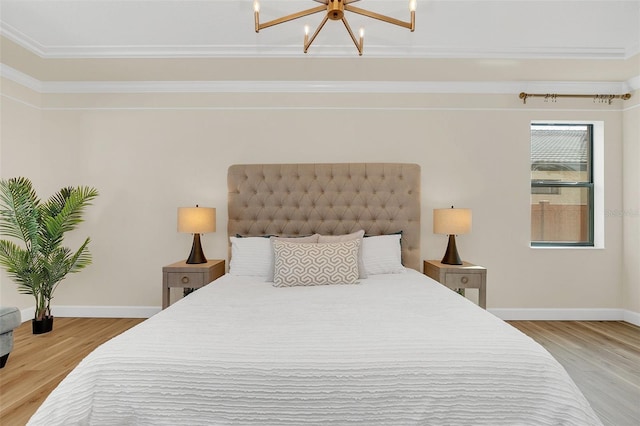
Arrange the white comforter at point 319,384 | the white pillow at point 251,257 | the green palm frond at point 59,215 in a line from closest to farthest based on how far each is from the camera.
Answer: the white comforter at point 319,384 → the white pillow at point 251,257 → the green palm frond at point 59,215

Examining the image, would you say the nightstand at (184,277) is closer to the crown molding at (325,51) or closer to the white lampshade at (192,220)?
the white lampshade at (192,220)

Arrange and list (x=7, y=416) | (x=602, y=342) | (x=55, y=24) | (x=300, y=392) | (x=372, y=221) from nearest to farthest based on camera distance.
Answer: (x=300, y=392), (x=7, y=416), (x=55, y=24), (x=602, y=342), (x=372, y=221)

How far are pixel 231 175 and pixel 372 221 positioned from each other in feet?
5.07

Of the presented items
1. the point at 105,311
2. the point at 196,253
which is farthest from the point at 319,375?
the point at 105,311

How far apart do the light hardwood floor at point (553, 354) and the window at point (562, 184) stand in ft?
3.10

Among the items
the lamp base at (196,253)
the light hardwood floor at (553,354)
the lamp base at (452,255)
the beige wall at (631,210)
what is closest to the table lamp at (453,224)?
the lamp base at (452,255)

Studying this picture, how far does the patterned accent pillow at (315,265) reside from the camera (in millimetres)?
2570

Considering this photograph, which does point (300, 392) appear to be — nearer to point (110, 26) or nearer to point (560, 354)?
point (560, 354)

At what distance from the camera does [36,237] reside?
319 centimetres

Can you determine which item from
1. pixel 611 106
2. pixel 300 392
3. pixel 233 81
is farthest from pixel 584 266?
pixel 233 81

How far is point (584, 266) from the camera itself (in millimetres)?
3688

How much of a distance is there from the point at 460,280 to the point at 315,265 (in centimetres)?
141

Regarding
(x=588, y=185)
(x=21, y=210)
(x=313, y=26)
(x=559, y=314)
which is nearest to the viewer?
(x=313, y=26)

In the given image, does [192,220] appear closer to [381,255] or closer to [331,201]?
[331,201]
